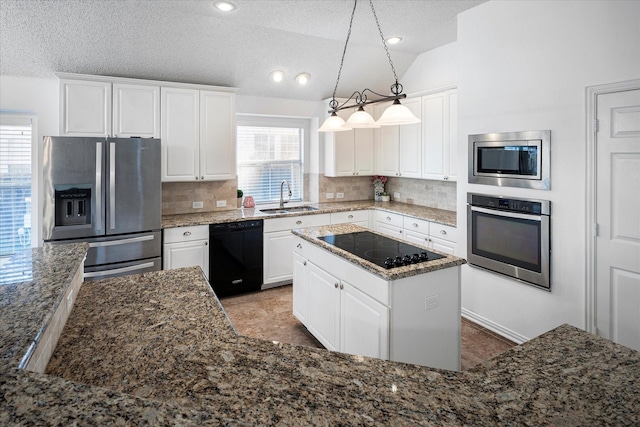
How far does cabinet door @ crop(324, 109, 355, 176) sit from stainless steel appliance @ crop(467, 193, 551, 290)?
82.6 inches

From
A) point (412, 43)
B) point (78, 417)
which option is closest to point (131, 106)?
point (412, 43)

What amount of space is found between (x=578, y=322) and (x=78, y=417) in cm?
313

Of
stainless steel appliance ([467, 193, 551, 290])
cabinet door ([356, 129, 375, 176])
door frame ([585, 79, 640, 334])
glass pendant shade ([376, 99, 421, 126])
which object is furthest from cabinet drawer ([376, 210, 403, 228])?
glass pendant shade ([376, 99, 421, 126])

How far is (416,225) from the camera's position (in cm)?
438

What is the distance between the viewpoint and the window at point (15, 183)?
3.76 metres

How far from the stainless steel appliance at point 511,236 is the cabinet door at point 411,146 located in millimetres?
1302

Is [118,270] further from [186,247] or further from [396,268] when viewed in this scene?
[396,268]

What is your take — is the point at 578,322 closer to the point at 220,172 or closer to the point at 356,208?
the point at 356,208

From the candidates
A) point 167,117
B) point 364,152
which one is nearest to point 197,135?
point 167,117

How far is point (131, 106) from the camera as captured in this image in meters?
3.91

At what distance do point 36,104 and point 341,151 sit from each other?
3493mm

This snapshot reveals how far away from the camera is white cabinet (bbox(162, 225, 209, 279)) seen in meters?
3.90

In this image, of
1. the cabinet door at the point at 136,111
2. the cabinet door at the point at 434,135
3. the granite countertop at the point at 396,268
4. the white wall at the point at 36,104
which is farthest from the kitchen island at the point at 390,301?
the white wall at the point at 36,104

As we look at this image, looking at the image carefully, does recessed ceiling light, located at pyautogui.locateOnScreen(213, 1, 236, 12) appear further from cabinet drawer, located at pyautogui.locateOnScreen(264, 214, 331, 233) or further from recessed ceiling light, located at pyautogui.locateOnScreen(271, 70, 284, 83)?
cabinet drawer, located at pyautogui.locateOnScreen(264, 214, 331, 233)
